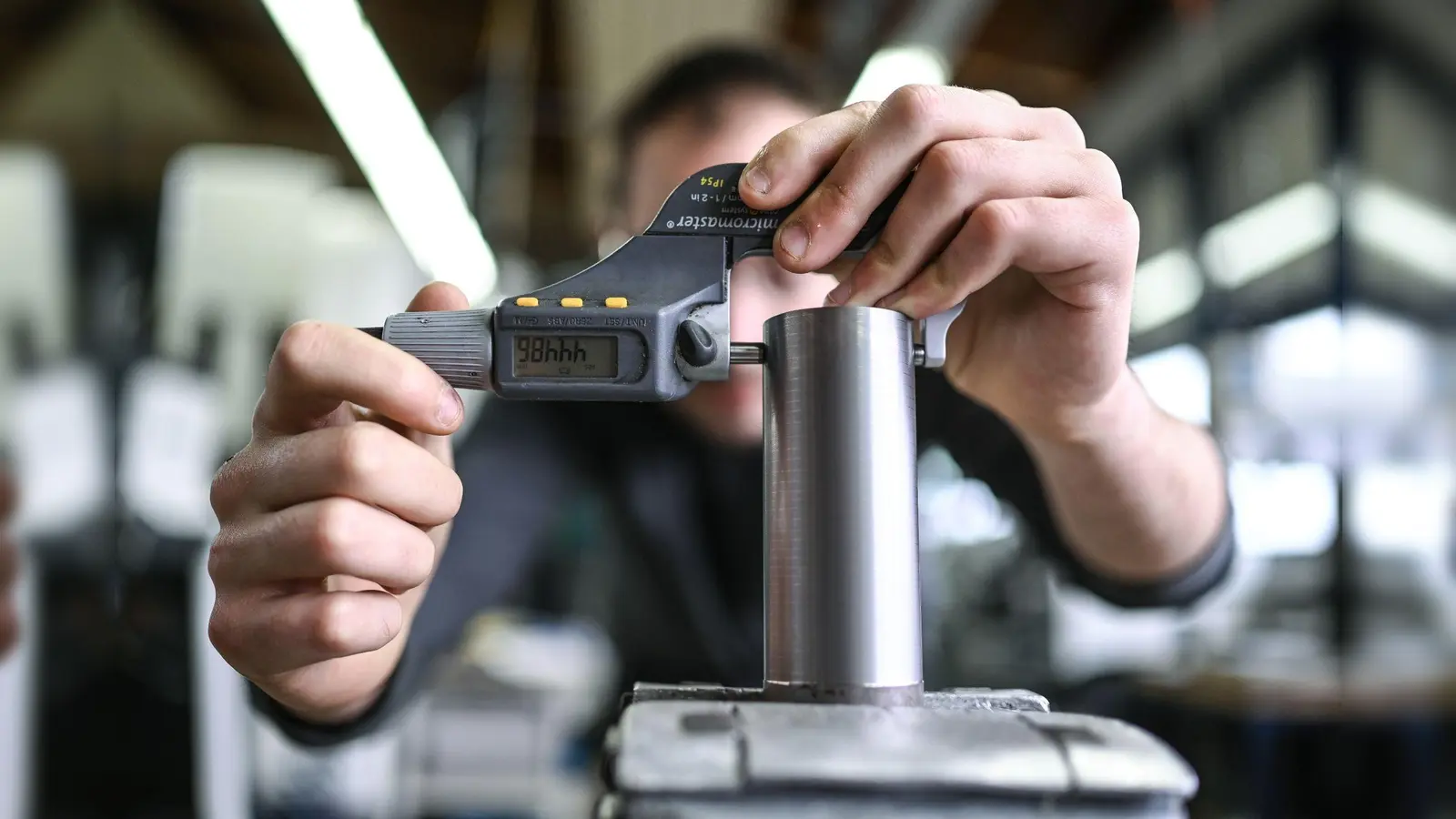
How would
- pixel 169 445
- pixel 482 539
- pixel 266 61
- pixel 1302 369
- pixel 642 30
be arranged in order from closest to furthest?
pixel 482 539 → pixel 169 445 → pixel 1302 369 → pixel 642 30 → pixel 266 61

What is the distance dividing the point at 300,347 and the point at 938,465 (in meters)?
0.85

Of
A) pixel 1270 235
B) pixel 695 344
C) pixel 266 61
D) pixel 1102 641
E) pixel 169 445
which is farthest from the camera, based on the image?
pixel 266 61

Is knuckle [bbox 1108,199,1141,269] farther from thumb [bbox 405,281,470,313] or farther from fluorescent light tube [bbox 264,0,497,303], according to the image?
fluorescent light tube [bbox 264,0,497,303]

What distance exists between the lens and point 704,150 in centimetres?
83

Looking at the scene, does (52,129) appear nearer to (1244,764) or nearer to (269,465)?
(269,465)

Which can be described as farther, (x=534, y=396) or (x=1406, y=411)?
(x=1406, y=411)

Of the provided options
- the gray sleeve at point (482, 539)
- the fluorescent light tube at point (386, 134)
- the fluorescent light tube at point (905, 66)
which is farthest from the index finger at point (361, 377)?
the fluorescent light tube at point (905, 66)

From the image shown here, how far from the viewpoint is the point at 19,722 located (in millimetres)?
1341

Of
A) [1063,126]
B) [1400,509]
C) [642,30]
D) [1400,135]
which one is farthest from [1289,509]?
[1063,126]

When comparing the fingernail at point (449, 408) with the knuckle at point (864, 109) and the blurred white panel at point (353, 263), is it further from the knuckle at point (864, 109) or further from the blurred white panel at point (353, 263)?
the blurred white panel at point (353, 263)

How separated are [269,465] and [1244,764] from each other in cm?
219

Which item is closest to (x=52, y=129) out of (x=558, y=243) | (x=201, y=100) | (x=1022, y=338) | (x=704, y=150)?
(x=704, y=150)

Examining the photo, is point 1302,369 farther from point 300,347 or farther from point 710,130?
point 300,347

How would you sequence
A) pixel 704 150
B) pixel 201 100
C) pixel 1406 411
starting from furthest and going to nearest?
pixel 201 100 < pixel 1406 411 < pixel 704 150
